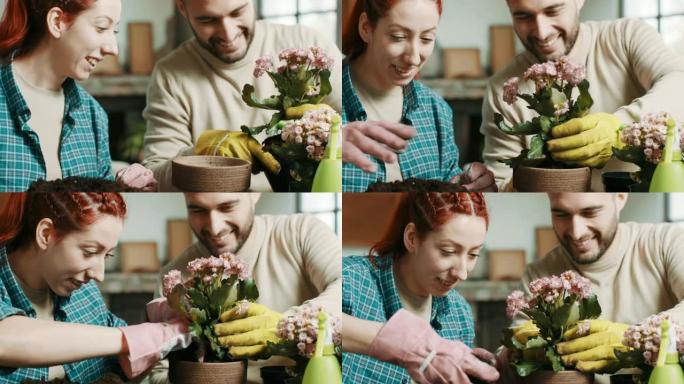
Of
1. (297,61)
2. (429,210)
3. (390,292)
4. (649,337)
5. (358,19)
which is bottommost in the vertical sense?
(649,337)

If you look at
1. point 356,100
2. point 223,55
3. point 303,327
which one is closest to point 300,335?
point 303,327

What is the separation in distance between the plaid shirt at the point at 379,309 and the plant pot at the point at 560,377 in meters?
0.17

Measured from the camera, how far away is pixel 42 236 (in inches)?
124

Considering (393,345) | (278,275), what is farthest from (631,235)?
(278,275)

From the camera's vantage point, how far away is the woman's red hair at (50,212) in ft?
10.3

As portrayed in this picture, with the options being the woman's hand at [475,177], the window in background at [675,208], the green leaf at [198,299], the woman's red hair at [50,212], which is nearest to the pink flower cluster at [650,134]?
the window in background at [675,208]

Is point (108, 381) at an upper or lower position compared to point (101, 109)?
lower

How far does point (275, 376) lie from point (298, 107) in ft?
2.16

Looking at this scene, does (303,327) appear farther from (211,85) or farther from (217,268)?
(211,85)

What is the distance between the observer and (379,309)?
3201 mm

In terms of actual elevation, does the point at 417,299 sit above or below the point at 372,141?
below

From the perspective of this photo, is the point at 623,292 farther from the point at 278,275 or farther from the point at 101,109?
the point at 101,109

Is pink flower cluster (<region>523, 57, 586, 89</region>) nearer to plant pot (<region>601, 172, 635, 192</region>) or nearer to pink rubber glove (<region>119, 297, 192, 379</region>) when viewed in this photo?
plant pot (<region>601, 172, 635, 192</region>)

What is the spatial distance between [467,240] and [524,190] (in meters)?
0.19
